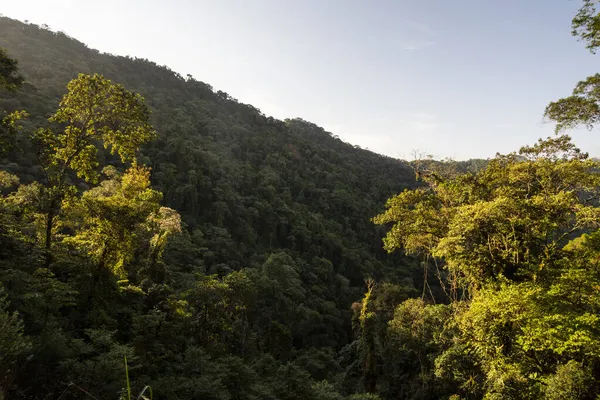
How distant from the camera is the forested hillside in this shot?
32.3ft

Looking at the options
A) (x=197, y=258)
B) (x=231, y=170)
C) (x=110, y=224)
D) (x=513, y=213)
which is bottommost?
(x=197, y=258)

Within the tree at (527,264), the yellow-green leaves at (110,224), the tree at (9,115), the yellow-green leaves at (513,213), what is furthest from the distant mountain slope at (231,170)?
the tree at (527,264)

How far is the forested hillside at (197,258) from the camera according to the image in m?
9.86

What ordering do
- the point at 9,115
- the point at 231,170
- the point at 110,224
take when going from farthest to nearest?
the point at 231,170, the point at 110,224, the point at 9,115

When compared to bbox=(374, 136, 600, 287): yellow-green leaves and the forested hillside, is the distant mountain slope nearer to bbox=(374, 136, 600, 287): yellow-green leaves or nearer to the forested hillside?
the forested hillside

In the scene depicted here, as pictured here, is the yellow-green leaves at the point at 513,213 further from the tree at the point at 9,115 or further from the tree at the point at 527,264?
the tree at the point at 9,115

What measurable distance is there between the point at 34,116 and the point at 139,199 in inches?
1275

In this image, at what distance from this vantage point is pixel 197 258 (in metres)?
34.6

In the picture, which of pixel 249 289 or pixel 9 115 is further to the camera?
pixel 249 289

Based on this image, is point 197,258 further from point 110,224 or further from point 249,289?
point 110,224

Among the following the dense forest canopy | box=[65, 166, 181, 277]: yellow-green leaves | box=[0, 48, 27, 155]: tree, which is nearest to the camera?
the dense forest canopy

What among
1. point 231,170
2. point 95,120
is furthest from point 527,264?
point 231,170

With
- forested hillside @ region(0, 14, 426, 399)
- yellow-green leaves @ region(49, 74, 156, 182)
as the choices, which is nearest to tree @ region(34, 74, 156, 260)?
yellow-green leaves @ region(49, 74, 156, 182)

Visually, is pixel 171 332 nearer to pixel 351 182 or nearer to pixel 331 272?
pixel 331 272
